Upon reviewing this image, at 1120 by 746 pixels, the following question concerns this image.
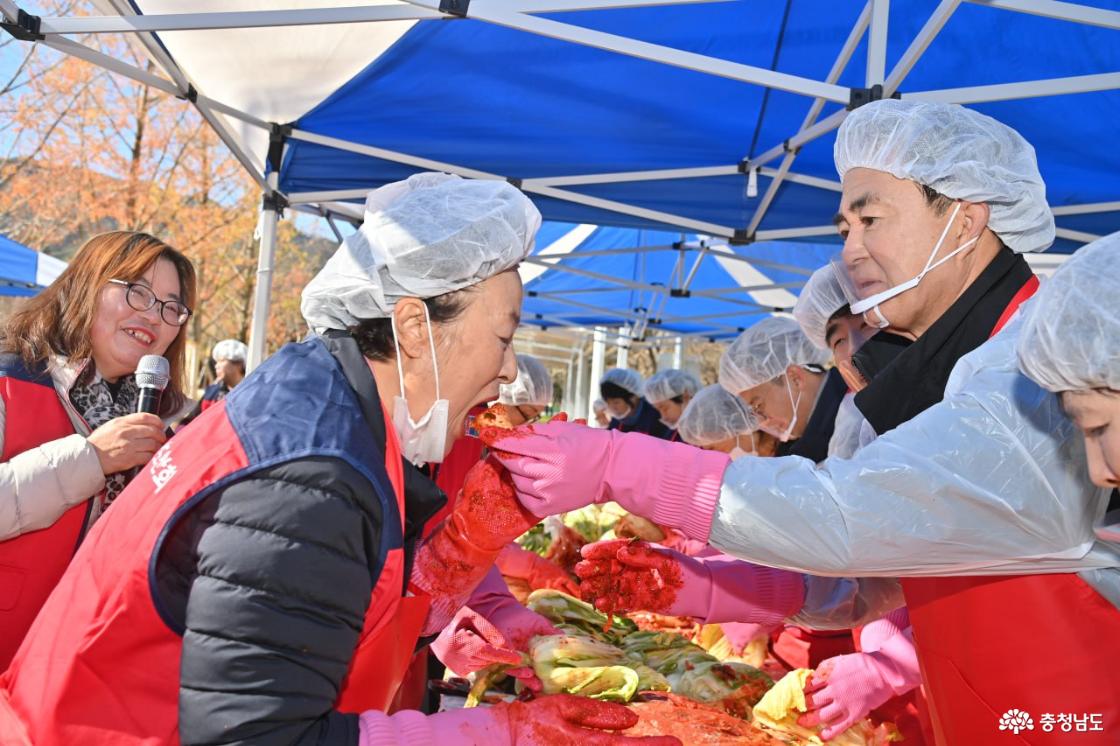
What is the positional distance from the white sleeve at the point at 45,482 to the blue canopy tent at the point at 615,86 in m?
2.14

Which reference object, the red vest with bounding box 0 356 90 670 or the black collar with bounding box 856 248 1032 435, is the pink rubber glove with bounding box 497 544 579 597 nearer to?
the red vest with bounding box 0 356 90 670

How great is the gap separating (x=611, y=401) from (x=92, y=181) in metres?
12.0

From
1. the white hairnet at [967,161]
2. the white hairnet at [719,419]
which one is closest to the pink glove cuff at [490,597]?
the white hairnet at [967,161]

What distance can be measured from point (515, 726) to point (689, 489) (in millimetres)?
637

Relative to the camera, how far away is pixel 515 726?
156 cm

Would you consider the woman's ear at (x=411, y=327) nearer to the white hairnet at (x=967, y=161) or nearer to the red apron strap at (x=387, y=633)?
the red apron strap at (x=387, y=633)

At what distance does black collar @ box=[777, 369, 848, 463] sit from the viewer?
4129 millimetres

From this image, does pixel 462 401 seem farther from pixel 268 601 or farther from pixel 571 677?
pixel 571 677

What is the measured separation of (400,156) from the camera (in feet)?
18.3

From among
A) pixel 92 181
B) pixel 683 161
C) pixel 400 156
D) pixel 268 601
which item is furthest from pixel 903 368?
pixel 92 181

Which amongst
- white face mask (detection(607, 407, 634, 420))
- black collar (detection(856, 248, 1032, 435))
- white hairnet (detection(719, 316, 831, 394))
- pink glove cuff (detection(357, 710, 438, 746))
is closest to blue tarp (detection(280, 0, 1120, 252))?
white hairnet (detection(719, 316, 831, 394))

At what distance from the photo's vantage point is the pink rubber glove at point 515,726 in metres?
1.47

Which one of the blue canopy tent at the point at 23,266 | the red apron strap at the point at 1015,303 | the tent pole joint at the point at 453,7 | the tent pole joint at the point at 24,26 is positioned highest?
the blue canopy tent at the point at 23,266

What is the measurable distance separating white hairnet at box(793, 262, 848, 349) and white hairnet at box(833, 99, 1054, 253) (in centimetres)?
116
